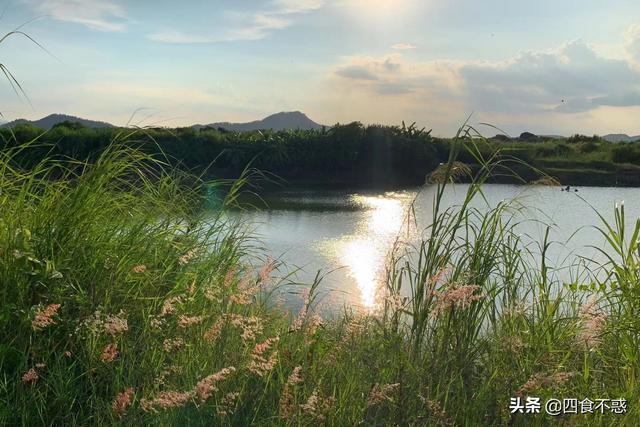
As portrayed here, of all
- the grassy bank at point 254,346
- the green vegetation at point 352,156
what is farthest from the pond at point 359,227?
the green vegetation at point 352,156

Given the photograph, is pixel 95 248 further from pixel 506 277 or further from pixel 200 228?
pixel 506 277

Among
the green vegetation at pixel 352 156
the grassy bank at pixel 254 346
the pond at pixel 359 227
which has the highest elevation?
the green vegetation at pixel 352 156

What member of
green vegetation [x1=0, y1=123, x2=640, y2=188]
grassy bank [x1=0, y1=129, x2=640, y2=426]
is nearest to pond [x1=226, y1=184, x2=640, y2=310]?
grassy bank [x1=0, y1=129, x2=640, y2=426]

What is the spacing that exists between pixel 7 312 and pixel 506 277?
233 centimetres

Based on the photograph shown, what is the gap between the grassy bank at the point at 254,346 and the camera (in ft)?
8.16

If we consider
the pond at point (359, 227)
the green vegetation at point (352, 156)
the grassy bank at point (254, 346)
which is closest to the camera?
the grassy bank at point (254, 346)

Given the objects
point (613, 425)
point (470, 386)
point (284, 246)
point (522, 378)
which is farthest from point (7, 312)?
point (284, 246)

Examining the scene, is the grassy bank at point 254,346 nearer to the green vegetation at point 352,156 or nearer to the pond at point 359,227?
the pond at point 359,227

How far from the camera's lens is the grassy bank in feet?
8.16

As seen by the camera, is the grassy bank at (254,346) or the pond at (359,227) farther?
the pond at (359,227)

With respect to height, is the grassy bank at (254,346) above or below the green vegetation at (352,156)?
below

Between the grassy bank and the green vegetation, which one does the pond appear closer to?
the grassy bank

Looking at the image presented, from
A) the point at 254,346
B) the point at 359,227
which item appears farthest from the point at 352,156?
the point at 254,346

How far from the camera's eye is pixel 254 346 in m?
3.03
